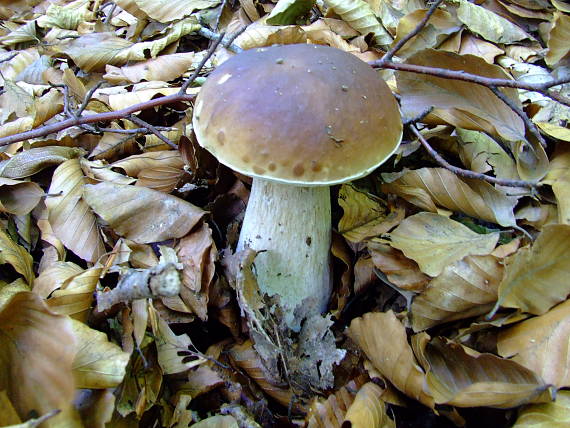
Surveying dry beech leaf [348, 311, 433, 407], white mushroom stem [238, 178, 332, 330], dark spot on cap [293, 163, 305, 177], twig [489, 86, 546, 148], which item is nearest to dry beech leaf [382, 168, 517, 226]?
Answer: twig [489, 86, 546, 148]

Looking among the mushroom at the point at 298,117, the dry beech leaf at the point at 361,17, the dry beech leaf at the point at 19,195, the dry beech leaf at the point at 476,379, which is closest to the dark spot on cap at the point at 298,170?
the mushroom at the point at 298,117

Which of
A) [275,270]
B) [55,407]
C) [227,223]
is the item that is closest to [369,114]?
[275,270]

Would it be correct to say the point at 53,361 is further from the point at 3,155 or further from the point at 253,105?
the point at 3,155

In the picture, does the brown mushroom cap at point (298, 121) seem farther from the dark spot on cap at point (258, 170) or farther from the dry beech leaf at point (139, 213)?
the dry beech leaf at point (139, 213)

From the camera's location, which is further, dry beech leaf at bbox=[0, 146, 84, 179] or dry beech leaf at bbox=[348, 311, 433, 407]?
dry beech leaf at bbox=[0, 146, 84, 179]

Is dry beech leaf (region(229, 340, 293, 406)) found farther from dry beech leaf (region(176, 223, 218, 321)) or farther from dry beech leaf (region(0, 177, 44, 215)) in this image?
dry beech leaf (region(0, 177, 44, 215))

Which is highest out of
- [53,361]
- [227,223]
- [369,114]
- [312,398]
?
[369,114]

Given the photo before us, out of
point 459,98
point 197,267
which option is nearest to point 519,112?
point 459,98
